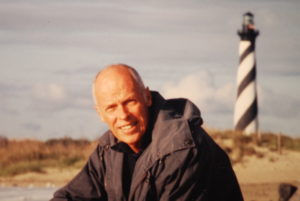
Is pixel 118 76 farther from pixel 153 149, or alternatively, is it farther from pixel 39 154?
pixel 39 154

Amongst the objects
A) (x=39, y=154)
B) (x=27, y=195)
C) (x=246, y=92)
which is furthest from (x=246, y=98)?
(x=27, y=195)

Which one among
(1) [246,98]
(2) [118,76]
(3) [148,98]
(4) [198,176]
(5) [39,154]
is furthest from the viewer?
(1) [246,98]

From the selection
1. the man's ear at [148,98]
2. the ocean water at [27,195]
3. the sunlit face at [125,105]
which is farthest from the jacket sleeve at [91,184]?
the ocean water at [27,195]

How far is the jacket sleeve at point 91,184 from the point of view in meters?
3.89

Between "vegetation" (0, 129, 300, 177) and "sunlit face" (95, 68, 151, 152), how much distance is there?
11.2 m

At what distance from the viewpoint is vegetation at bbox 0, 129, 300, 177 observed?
15164mm

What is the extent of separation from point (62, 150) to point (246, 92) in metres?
10.5

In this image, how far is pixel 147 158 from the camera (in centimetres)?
345

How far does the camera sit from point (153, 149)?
3.44 m

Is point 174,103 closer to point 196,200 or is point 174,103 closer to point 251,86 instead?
point 196,200

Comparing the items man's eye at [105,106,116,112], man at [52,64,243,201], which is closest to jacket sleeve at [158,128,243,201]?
man at [52,64,243,201]

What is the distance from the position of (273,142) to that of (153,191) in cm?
1501

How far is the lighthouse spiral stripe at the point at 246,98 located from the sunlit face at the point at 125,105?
70.7 ft

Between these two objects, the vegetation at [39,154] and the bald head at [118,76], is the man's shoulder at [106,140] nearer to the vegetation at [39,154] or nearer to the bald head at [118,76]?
the bald head at [118,76]
